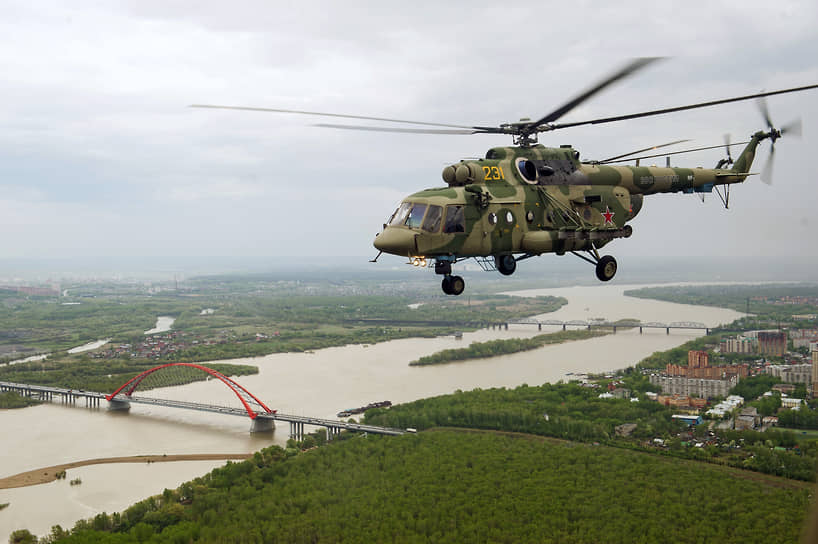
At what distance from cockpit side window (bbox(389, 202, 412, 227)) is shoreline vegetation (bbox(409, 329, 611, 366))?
29915 millimetres

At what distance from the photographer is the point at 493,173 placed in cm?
601

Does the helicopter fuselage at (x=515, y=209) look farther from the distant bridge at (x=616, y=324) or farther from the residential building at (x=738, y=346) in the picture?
the distant bridge at (x=616, y=324)

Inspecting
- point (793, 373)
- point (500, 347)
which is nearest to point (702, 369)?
point (793, 373)

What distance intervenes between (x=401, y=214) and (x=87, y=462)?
18.0 metres

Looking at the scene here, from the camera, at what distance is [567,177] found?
638 cm

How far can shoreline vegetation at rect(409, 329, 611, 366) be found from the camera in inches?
1439

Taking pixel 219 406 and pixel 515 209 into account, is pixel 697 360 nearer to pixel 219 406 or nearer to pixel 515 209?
pixel 219 406

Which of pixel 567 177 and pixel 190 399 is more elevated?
pixel 567 177

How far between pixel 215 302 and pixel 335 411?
55.0m

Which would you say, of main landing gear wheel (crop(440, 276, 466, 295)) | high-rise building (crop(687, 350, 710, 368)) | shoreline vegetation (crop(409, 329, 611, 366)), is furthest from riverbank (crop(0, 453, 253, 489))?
high-rise building (crop(687, 350, 710, 368))

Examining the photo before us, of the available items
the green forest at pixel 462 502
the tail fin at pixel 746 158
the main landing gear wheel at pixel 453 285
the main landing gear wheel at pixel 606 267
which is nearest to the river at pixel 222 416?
the green forest at pixel 462 502

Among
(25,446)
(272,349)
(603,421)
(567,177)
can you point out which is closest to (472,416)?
(603,421)

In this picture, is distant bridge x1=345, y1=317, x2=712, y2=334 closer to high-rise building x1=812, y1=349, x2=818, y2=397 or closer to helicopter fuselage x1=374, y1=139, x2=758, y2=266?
high-rise building x1=812, y1=349, x2=818, y2=397

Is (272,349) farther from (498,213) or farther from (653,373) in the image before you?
(498,213)
